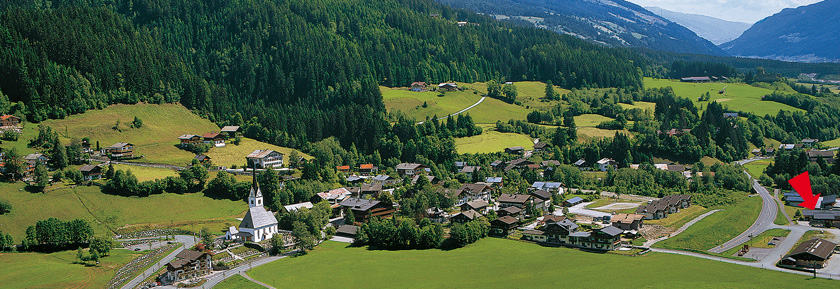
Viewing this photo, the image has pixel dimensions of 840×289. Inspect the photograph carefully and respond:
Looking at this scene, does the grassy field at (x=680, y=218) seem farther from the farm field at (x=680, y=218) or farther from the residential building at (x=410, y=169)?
the residential building at (x=410, y=169)

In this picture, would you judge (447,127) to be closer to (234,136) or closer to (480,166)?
(480,166)

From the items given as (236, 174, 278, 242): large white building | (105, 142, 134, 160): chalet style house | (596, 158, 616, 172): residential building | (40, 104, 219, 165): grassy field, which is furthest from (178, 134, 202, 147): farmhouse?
(596, 158, 616, 172): residential building

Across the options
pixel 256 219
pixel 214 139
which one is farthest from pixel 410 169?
pixel 256 219

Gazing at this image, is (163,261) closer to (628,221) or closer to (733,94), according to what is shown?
(628,221)

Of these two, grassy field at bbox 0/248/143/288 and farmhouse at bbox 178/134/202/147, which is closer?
grassy field at bbox 0/248/143/288

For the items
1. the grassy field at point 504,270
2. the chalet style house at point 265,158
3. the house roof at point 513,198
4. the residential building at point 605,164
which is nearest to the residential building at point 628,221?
the grassy field at point 504,270

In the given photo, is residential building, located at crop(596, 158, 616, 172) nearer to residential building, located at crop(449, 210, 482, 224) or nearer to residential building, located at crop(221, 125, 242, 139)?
residential building, located at crop(449, 210, 482, 224)
